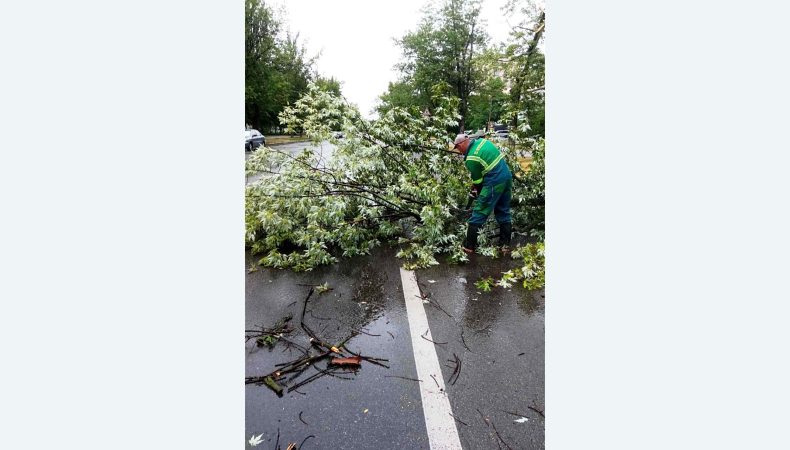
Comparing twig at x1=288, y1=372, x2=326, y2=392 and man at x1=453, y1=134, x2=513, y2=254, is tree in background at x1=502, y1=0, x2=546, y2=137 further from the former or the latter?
twig at x1=288, y1=372, x2=326, y2=392

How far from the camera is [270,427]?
2.40m

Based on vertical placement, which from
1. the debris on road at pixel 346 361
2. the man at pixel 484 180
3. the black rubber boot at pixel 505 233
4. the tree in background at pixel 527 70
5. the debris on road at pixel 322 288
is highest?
the tree in background at pixel 527 70

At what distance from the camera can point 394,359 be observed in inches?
122

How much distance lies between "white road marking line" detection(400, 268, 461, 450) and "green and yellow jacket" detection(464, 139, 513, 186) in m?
2.06

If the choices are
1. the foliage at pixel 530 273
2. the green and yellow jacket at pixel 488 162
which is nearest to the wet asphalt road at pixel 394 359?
the foliage at pixel 530 273

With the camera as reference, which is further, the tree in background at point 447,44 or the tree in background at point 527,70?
the tree in background at point 447,44

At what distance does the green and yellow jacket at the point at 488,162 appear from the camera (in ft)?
17.2

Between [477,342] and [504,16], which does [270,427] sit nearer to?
[477,342]

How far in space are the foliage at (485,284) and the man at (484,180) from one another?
0.99m

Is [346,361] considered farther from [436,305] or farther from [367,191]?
[367,191]

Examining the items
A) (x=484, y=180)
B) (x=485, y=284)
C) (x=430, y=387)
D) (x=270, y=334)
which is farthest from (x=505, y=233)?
(x=270, y=334)

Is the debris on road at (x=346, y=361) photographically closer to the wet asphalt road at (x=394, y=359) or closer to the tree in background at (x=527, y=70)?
the wet asphalt road at (x=394, y=359)

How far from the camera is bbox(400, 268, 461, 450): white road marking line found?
2.27m

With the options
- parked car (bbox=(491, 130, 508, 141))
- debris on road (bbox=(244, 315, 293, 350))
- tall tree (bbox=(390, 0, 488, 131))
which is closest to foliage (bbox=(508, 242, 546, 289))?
parked car (bbox=(491, 130, 508, 141))
